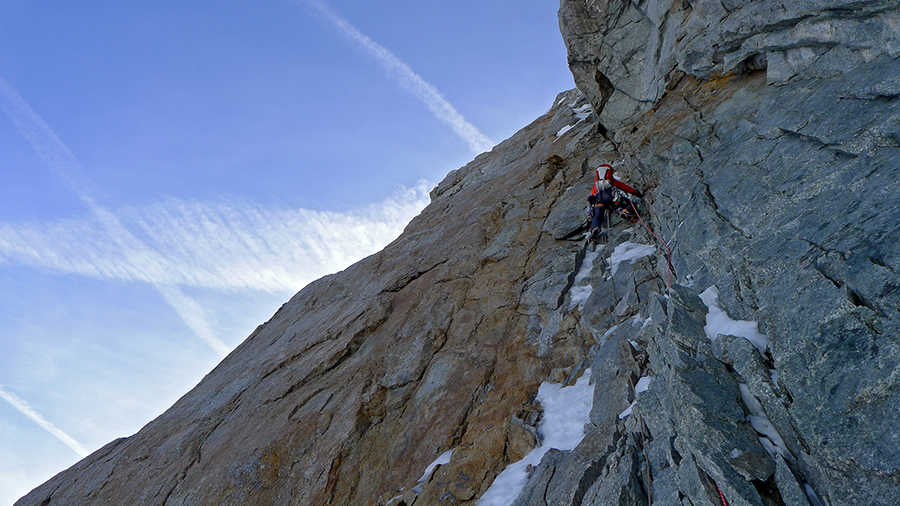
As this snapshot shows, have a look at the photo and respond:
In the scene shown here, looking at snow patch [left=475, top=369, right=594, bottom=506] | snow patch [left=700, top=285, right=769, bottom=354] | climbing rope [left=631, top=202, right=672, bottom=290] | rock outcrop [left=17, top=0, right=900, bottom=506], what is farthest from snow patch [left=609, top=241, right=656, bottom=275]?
snow patch [left=700, top=285, right=769, bottom=354]

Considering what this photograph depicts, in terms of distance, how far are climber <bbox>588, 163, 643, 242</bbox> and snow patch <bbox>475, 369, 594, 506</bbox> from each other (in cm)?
456

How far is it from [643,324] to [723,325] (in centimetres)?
211

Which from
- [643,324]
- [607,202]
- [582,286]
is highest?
[607,202]

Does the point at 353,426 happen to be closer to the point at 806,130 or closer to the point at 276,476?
the point at 276,476

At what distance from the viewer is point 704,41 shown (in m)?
10.7

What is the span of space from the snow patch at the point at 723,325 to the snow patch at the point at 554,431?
2336 millimetres

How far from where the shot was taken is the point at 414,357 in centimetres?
1111

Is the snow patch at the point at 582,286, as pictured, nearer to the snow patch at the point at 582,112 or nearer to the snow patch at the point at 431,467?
the snow patch at the point at 431,467

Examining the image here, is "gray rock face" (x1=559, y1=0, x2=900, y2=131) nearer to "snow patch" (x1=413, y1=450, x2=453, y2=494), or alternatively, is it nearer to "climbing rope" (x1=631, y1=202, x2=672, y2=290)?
"climbing rope" (x1=631, y1=202, x2=672, y2=290)

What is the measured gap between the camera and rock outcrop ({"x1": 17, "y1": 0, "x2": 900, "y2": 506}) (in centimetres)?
471

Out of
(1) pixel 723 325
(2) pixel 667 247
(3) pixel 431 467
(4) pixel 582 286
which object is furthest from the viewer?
(4) pixel 582 286

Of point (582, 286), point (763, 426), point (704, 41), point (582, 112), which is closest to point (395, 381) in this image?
point (582, 286)

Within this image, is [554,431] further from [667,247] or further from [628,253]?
[628,253]

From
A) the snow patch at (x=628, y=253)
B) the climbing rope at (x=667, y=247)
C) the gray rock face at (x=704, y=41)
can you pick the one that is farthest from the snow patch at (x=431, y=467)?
the gray rock face at (x=704, y=41)
